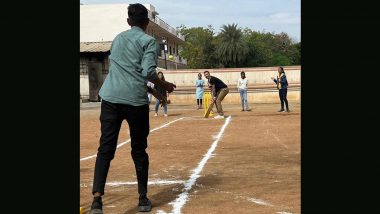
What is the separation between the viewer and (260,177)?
6.67 metres

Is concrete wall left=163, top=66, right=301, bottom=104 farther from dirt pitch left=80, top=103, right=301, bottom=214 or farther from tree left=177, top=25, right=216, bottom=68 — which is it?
tree left=177, top=25, right=216, bottom=68

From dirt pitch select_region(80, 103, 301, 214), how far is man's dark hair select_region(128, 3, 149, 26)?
1.90 metres

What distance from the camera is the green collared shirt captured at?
470cm

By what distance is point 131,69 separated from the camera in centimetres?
473

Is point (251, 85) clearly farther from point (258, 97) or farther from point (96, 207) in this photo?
point (96, 207)

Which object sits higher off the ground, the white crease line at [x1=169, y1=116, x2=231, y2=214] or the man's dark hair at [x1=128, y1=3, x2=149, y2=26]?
the man's dark hair at [x1=128, y1=3, x2=149, y2=26]

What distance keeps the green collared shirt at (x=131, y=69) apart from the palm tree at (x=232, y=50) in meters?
66.2

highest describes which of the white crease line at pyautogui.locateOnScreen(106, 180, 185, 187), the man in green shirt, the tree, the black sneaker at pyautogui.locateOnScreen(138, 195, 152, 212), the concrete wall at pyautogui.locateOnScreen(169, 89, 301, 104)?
the tree

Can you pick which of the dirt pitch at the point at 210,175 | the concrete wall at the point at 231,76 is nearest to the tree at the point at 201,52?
the concrete wall at the point at 231,76

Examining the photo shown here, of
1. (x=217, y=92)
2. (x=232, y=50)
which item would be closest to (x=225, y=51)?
(x=232, y=50)

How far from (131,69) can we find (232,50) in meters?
66.6

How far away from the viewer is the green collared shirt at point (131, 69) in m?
4.70

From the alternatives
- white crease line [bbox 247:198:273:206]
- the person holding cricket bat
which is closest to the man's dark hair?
white crease line [bbox 247:198:273:206]

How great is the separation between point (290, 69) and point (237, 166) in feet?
105
